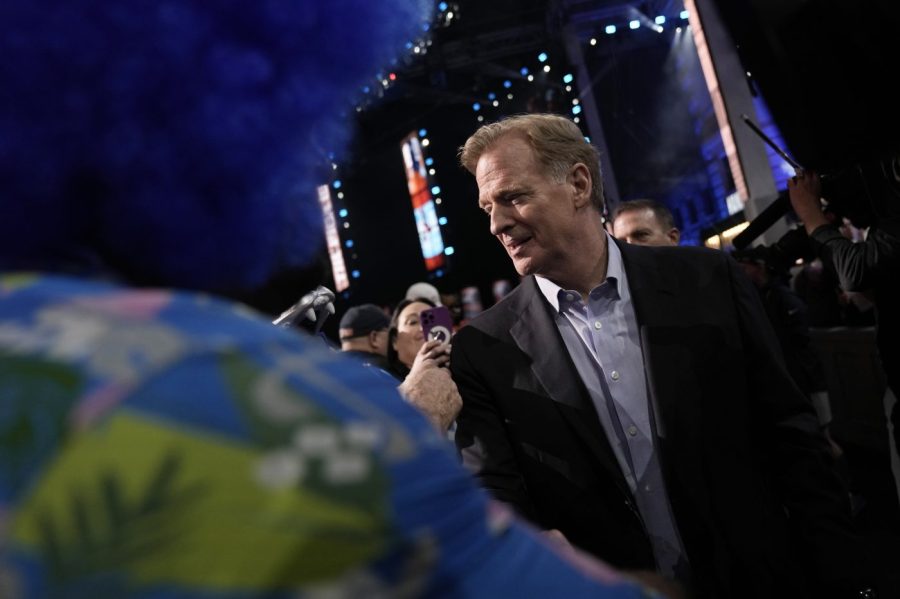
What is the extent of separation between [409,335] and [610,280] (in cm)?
221

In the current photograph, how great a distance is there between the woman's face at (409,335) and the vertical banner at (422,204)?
364 inches

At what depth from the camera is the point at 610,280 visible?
6.63ft

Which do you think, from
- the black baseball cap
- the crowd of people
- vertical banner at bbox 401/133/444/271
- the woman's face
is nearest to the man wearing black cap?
the black baseball cap

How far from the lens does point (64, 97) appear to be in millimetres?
595

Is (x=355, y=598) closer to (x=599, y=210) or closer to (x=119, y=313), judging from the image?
(x=119, y=313)

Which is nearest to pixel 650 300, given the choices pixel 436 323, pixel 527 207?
pixel 527 207

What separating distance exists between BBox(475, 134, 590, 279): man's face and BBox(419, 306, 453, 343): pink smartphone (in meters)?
0.61

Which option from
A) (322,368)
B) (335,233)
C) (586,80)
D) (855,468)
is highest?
(586,80)

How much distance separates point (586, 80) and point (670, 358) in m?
11.7

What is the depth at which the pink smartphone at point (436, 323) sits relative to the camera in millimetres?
2699

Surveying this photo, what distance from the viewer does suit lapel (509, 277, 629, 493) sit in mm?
1733

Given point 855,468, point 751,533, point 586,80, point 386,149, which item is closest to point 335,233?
point 386,149

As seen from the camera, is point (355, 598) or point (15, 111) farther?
point (15, 111)

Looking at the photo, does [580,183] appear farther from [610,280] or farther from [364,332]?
[364,332]
